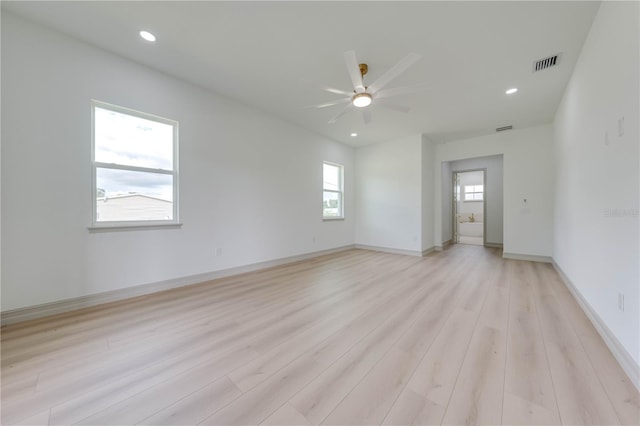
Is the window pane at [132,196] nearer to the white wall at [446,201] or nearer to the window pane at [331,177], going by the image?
the window pane at [331,177]

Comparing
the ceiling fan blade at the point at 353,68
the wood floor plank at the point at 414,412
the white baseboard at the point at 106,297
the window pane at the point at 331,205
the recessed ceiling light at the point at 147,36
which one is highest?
the recessed ceiling light at the point at 147,36

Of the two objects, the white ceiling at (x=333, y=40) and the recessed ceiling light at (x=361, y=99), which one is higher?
the white ceiling at (x=333, y=40)

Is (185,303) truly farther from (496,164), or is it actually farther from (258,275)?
(496,164)

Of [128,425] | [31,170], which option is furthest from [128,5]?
[128,425]

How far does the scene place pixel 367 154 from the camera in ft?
20.9

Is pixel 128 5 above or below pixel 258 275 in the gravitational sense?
above

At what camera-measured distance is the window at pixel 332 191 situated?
5.81m

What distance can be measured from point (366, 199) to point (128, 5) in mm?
5479

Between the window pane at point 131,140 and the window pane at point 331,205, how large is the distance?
3.46 m

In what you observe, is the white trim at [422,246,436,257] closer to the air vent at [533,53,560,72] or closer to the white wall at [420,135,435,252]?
the white wall at [420,135,435,252]

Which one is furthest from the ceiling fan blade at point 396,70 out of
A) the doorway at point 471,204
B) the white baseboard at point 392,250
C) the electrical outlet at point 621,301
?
the doorway at point 471,204

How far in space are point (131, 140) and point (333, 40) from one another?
2712 millimetres

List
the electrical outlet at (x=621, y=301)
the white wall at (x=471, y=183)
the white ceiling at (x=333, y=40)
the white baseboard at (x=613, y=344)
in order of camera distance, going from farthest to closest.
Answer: the white wall at (x=471, y=183) → the white ceiling at (x=333, y=40) → the electrical outlet at (x=621, y=301) → the white baseboard at (x=613, y=344)

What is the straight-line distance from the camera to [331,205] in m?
6.04
